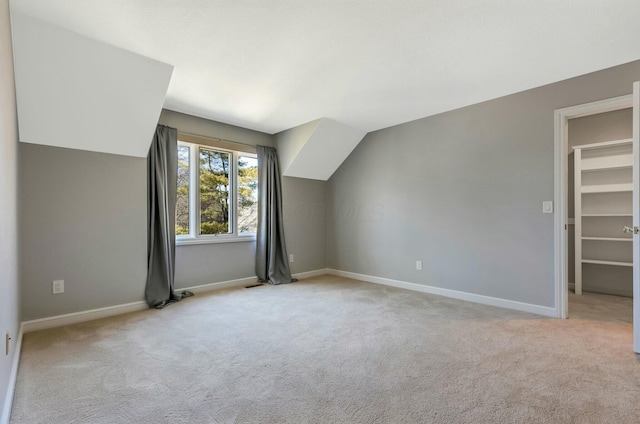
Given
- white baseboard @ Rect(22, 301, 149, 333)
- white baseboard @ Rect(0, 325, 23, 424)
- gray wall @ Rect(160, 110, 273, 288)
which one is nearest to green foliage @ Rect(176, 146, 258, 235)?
gray wall @ Rect(160, 110, 273, 288)

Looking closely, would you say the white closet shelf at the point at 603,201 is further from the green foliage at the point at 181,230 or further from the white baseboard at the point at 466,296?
the green foliage at the point at 181,230

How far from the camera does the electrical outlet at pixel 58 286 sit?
9.02 ft

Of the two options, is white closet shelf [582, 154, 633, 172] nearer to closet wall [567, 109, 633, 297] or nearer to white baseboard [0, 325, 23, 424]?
closet wall [567, 109, 633, 297]

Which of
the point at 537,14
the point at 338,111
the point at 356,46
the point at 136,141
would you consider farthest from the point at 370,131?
the point at 136,141

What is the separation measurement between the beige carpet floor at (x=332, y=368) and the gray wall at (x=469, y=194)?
0.59m

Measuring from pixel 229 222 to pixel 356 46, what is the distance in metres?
2.92

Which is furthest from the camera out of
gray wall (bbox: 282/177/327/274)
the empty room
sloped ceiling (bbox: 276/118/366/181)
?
gray wall (bbox: 282/177/327/274)

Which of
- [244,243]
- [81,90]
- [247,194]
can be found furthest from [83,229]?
[247,194]

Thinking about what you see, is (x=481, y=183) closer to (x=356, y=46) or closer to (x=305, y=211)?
(x=356, y=46)

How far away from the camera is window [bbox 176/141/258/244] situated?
12.7 feet

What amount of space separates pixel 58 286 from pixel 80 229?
0.54 metres

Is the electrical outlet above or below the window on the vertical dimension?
below

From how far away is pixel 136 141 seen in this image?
3.13 meters

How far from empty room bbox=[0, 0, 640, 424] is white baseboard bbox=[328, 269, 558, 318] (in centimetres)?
3
